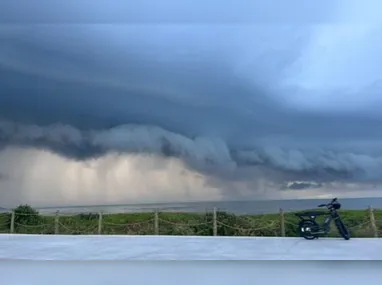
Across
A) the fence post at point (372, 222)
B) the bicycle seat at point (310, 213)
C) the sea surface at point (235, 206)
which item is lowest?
the fence post at point (372, 222)

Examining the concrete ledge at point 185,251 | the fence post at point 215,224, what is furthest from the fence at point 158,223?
the concrete ledge at point 185,251

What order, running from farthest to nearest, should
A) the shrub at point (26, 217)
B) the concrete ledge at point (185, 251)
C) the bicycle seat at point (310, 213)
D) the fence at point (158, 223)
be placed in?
the fence at point (158, 223) → the shrub at point (26, 217) → the bicycle seat at point (310, 213) → the concrete ledge at point (185, 251)

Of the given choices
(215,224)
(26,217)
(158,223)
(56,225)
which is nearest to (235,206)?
(215,224)

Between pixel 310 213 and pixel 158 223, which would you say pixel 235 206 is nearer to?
pixel 310 213

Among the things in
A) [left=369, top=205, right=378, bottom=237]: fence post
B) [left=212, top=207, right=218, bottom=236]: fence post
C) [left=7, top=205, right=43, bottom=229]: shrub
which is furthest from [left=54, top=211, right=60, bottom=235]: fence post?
[left=369, top=205, right=378, bottom=237]: fence post

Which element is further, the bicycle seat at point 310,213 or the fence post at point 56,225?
the fence post at point 56,225

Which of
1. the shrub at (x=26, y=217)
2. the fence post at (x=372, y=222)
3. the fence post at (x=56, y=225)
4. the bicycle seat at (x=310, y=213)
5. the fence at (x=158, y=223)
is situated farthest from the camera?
the fence post at (x=56, y=225)

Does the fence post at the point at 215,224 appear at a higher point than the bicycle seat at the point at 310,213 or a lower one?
lower

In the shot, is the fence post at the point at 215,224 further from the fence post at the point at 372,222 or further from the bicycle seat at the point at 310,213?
the fence post at the point at 372,222
